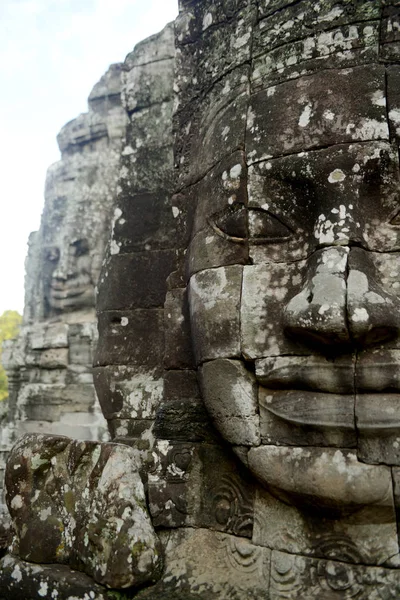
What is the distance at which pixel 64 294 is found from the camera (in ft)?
37.3

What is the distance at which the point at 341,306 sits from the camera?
7.09 feet

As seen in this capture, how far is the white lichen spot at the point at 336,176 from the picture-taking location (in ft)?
7.72

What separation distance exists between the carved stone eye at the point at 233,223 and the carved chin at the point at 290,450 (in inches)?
21.6

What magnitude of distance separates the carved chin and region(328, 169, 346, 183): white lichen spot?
2.74ft

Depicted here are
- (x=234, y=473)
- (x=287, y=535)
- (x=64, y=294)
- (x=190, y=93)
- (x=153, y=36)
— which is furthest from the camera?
(x=64, y=294)

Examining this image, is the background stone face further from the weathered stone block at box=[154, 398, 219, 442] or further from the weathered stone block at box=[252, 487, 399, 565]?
the weathered stone block at box=[252, 487, 399, 565]

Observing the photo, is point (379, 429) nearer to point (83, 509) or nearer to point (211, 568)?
point (211, 568)

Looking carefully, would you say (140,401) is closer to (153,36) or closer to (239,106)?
(239,106)

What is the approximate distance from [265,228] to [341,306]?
531mm

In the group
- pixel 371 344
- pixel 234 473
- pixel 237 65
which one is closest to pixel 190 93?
pixel 237 65

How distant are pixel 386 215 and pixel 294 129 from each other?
54 cm

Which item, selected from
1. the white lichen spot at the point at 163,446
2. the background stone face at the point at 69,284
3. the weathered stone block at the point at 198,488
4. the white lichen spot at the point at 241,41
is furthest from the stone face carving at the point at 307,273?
the background stone face at the point at 69,284

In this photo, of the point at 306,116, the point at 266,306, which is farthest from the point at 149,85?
the point at 266,306

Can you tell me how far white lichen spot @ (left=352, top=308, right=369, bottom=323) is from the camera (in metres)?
2.13
